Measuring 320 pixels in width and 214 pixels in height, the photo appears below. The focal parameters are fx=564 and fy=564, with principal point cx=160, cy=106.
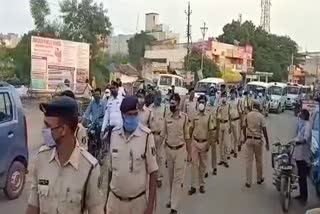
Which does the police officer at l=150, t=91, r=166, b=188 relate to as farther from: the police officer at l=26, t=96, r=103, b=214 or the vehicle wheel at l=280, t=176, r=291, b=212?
the police officer at l=26, t=96, r=103, b=214

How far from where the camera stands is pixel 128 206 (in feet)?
16.3

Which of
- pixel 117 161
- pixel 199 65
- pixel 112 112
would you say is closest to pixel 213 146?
pixel 112 112

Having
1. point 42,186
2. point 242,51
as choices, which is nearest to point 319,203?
point 42,186

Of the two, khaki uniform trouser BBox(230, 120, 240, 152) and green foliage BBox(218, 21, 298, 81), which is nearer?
khaki uniform trouser BBox(230, 120, 240, 152)

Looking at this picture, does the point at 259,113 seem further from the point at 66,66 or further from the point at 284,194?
the point at 66,66

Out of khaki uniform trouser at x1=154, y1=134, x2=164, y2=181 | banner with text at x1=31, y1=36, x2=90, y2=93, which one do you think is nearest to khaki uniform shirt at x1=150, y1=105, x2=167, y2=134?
khaki uniform trouser at x1=154, y1=134, x2=164, y2=181

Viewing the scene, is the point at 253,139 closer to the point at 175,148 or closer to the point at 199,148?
the point at 199,148

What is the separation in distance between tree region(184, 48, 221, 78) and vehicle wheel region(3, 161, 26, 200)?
49789 millimetres

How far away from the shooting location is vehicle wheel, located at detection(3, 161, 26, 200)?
8828 millimetres

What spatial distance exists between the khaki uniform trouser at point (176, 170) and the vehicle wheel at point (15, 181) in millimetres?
2428

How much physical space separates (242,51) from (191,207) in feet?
218

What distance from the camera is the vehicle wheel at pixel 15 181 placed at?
29.0 ft

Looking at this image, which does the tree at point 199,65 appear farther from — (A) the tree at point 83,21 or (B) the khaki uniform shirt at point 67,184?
(B) the khaki uniform shirt at point 67,184

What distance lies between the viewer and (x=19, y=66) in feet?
133
